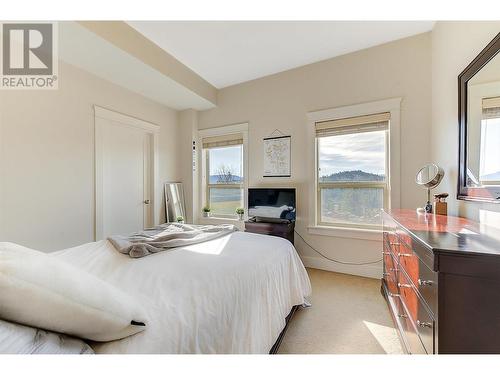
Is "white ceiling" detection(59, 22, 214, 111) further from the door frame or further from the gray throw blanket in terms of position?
the gray throw blanket

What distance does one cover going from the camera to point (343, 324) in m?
1.84

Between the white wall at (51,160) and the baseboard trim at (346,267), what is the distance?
3031mm

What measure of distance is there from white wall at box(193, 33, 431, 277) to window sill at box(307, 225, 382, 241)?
60mm

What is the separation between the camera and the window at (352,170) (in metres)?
2.82

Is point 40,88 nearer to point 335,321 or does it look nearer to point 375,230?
point 335,321

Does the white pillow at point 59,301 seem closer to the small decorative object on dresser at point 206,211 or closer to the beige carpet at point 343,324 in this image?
the beige carpet at point 343,324

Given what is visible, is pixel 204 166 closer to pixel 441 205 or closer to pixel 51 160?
pixel 51 160

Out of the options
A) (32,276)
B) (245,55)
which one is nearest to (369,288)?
(32,276)

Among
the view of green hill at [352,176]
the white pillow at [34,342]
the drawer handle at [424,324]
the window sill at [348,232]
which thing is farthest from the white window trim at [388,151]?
the white pillow at [34,342]

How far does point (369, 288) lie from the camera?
2492 mm

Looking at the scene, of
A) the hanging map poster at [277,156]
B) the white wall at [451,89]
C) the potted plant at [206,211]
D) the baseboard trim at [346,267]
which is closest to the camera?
the white wall at [451,89]

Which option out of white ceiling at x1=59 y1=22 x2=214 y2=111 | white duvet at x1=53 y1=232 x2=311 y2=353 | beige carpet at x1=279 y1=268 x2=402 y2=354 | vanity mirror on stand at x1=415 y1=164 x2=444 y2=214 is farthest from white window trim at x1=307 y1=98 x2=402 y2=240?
white ceiling at x1=59 y1=22 x2=214 y2=111

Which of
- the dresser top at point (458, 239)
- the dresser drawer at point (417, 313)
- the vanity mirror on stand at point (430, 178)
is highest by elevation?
the vanity mirror on stand at point (430, 178)

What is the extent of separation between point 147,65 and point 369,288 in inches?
146
